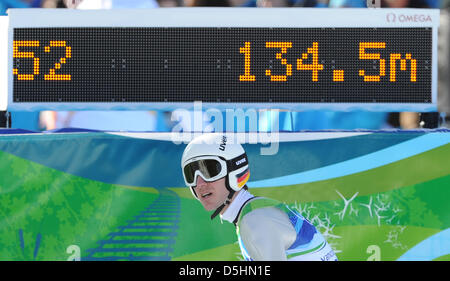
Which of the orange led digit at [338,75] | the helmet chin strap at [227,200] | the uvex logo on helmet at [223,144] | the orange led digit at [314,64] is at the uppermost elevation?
the orange led digit at [314,64]

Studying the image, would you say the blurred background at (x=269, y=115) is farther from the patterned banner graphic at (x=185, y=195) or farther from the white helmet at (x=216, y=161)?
the white helmet at (x=216, y=161)

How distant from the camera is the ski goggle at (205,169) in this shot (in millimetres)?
3941

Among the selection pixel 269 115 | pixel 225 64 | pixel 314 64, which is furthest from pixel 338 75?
pixel 225 64

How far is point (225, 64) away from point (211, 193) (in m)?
1.09

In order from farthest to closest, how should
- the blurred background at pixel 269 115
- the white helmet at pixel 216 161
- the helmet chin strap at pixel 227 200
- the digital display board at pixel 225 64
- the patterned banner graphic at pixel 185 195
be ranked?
the blurred background at pixel 269 115, the digital display board at pixel 225 64, the patterned banner graphic at pixel 185 195, the white helmet at pixel 216 161, the helmet chin strap at pixel 227 200

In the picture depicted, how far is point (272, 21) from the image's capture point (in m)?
4.54

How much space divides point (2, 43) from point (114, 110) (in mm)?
1027

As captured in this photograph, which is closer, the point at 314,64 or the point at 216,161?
the point at 216,161

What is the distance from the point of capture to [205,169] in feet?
13.1

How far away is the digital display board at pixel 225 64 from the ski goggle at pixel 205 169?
2.14ft

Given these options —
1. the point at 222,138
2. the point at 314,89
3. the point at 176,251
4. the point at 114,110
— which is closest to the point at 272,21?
the point at 314,89

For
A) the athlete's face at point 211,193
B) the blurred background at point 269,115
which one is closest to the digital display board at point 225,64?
the blurred background at point 269,115

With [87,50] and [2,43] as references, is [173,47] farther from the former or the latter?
[2,43]

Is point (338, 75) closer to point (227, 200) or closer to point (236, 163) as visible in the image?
point (236, 163)
